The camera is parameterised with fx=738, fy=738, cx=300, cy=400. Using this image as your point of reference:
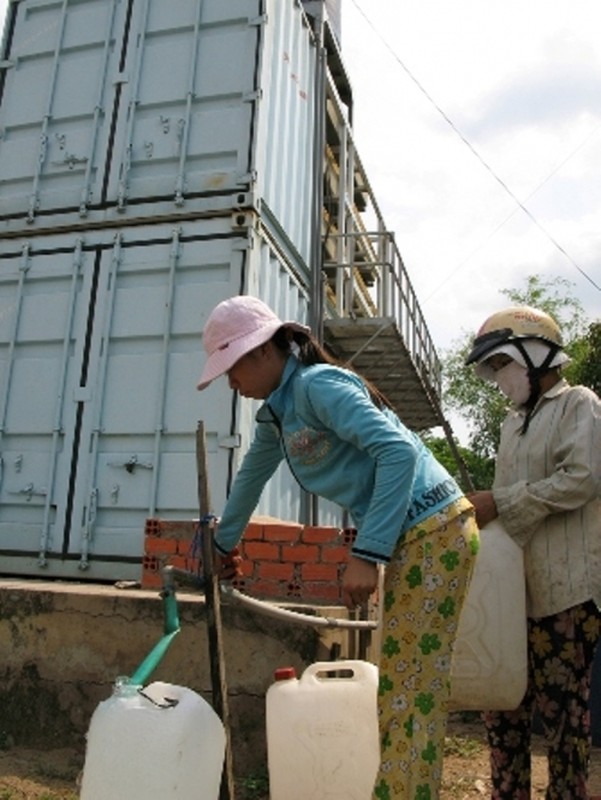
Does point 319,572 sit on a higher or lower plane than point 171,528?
lower

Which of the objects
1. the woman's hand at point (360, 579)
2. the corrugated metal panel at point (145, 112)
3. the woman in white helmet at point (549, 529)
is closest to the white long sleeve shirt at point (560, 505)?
the woman in white helmet at point (549, 529)

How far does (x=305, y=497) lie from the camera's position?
588cm

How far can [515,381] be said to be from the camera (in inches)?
90.0

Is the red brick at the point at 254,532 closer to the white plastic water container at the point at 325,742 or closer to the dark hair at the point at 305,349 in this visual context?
the white plastic water container at the point at 325,742

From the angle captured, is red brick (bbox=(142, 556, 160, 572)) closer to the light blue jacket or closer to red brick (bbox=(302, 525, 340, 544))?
red brick (bbox=(302, 525, 340, 544))

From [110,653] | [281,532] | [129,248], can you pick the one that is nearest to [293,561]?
[281,532]

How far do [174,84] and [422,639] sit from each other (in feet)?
16.4

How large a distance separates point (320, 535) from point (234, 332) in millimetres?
2008

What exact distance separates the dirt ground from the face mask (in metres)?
1.80

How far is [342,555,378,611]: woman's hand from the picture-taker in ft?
5.40

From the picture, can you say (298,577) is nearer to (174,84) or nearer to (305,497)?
(305,497)

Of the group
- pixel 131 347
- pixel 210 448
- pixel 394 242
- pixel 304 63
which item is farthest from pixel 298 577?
pixel 304 63

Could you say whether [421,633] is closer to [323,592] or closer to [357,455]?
[357,455]

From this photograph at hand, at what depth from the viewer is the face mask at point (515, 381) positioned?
2268 millimetres
